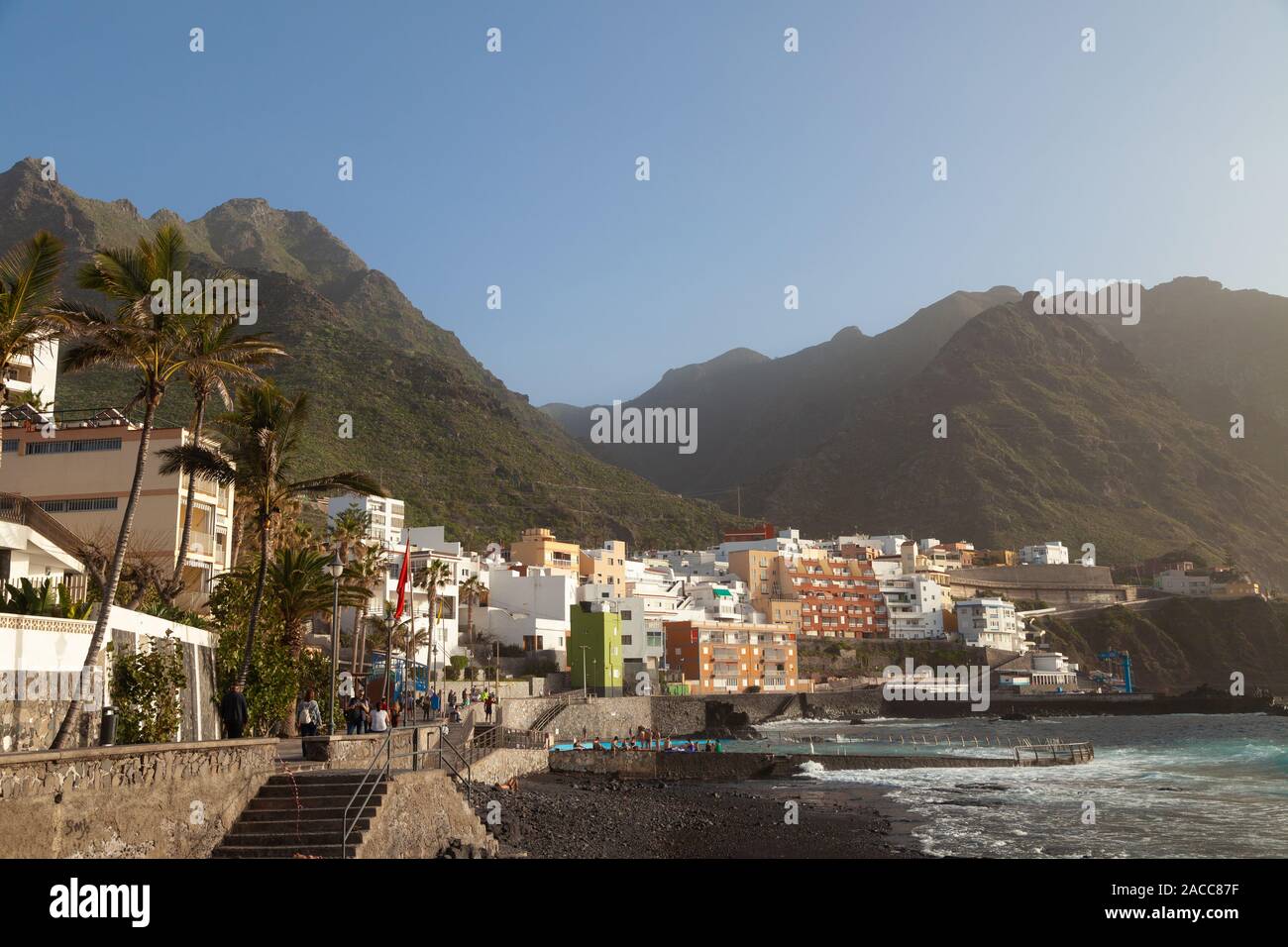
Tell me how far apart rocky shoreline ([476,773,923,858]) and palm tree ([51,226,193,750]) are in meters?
10.5

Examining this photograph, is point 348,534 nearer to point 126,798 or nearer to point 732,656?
point 126,798

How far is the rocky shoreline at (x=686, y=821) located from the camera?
26.9m

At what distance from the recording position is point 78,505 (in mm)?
33969

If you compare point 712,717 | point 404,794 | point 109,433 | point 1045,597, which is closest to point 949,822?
point 404,794

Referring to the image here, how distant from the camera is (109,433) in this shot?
3428 cm

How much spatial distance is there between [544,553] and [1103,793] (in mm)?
59431

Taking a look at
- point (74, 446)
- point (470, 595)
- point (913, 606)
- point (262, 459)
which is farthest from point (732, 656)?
point (262, 459)

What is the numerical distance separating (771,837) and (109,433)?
81.3 ft

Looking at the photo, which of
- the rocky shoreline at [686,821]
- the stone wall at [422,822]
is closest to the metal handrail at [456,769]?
the stone wall at [422,822]

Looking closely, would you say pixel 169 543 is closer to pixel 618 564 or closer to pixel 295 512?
pixel 295 512

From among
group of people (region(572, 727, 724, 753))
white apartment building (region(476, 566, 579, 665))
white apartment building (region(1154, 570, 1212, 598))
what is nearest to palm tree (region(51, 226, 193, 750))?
group of people (region(572, 727, 724, 753))

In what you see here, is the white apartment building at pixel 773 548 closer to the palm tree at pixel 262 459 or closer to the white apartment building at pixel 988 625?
the white apartment building at pixel 988 625

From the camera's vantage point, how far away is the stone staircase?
13539mm

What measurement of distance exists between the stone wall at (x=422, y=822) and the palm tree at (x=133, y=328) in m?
5.57
